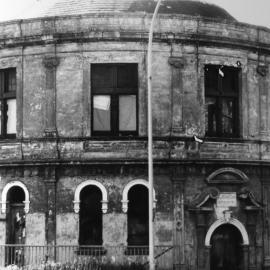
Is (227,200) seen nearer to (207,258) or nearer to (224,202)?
(224,202)

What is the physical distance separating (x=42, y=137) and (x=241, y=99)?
744 centimetres

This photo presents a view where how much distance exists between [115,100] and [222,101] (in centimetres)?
406

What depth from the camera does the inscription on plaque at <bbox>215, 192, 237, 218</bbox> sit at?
2417 centimetres

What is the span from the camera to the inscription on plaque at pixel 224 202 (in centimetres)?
2417

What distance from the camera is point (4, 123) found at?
2528 cm

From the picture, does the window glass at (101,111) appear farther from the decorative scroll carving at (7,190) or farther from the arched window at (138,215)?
the decorative scroll carving at (7,190)

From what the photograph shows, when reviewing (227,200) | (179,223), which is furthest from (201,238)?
(227,200)

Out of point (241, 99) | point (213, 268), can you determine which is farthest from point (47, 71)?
point (213, 268)

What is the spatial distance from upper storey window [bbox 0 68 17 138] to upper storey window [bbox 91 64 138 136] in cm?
310

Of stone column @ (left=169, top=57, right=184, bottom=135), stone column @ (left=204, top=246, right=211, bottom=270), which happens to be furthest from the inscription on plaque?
stone column @ (left=169, top=57, right=184, bottom=135)

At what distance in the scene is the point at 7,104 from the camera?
25.3 metres

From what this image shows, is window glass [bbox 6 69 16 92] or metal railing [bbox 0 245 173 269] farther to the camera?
window glass [bbox 6 69 16 92]

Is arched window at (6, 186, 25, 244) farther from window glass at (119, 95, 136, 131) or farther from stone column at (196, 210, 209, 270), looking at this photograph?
stone column at (196, 210, 209, 270)

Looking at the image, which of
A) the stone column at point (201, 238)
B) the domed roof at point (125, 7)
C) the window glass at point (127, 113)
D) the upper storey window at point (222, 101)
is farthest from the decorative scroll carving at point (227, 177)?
the domed roof at point (125, 7)
